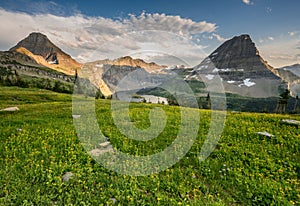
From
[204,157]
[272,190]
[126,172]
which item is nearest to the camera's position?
[272,190]

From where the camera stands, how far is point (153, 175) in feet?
35.3

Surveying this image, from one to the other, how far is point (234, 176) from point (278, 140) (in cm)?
688

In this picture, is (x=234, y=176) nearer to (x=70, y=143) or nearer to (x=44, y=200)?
(x=44, y=200)

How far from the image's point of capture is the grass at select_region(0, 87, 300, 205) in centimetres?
892

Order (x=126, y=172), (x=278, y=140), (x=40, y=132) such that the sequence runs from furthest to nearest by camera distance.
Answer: (x=40, y=132) → (x=278, y=140) → (x=126, y=172)

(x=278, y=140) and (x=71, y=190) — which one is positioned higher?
(x=278, y=140)

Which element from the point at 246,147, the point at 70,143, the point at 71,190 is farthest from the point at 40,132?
the point at 246,147

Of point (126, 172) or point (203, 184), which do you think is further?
point (126, 172)

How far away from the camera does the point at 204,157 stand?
1292cm

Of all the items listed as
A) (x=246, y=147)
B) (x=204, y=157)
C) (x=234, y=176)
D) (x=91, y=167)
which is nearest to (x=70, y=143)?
(x=91, y=167)

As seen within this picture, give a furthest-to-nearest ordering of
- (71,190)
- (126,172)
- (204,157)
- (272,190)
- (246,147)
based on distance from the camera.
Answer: (246,147)
(204,157)
(126,172)
(272,190)
(71,190)

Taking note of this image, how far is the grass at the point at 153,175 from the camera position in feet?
29.3

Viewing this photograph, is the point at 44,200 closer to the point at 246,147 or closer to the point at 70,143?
the point at 70,143

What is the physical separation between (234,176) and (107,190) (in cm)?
644
